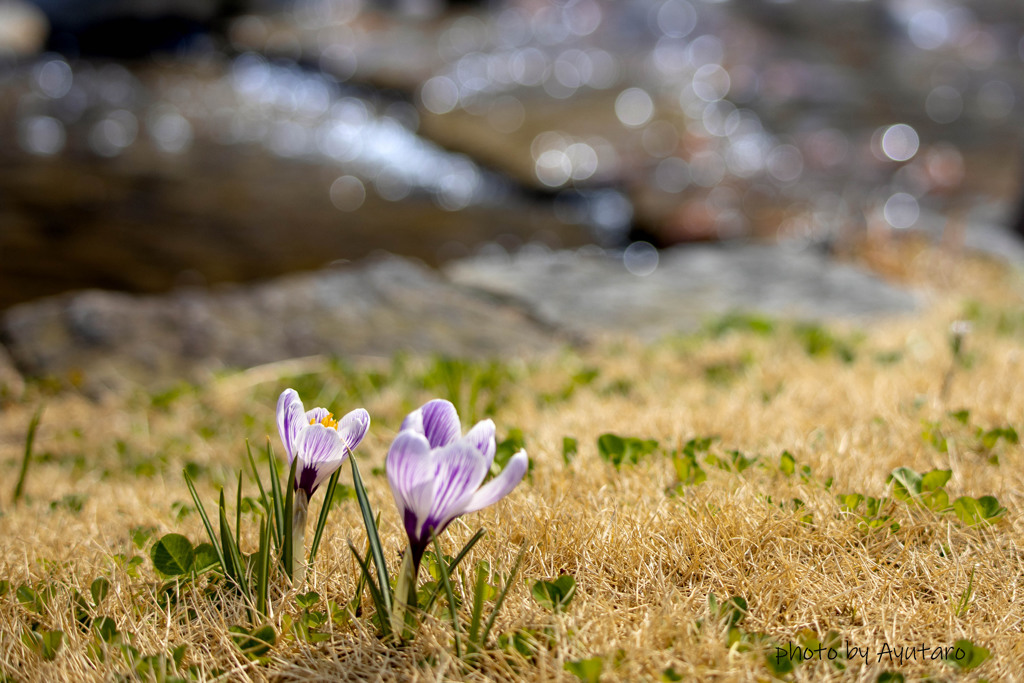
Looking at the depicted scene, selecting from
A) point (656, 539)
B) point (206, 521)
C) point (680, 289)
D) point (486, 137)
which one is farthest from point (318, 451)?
point (486, 137)

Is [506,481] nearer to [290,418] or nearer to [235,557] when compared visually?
[290,418]

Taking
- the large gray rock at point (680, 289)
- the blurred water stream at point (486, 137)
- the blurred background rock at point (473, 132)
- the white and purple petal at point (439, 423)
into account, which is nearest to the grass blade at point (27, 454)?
the white and purple petal at point (439, 423)

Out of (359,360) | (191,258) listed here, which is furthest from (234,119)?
(359,360)

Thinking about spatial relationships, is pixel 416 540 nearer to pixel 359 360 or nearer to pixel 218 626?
pixel 218 626

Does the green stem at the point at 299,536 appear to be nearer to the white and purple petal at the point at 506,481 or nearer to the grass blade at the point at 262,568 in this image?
the grass blade at the point at 262,568

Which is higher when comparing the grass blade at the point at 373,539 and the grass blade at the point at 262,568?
the grass blade at the point at 373,539

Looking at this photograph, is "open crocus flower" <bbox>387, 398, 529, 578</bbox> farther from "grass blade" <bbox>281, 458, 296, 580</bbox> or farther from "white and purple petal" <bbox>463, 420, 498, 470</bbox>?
"grass blade" <bbox>281, 458, 296, 580</bbox>

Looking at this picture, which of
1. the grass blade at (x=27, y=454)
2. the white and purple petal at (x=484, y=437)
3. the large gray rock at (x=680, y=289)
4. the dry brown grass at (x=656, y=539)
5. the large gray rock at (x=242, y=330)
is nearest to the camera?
the white and purple petal at (x=484, y=437)
